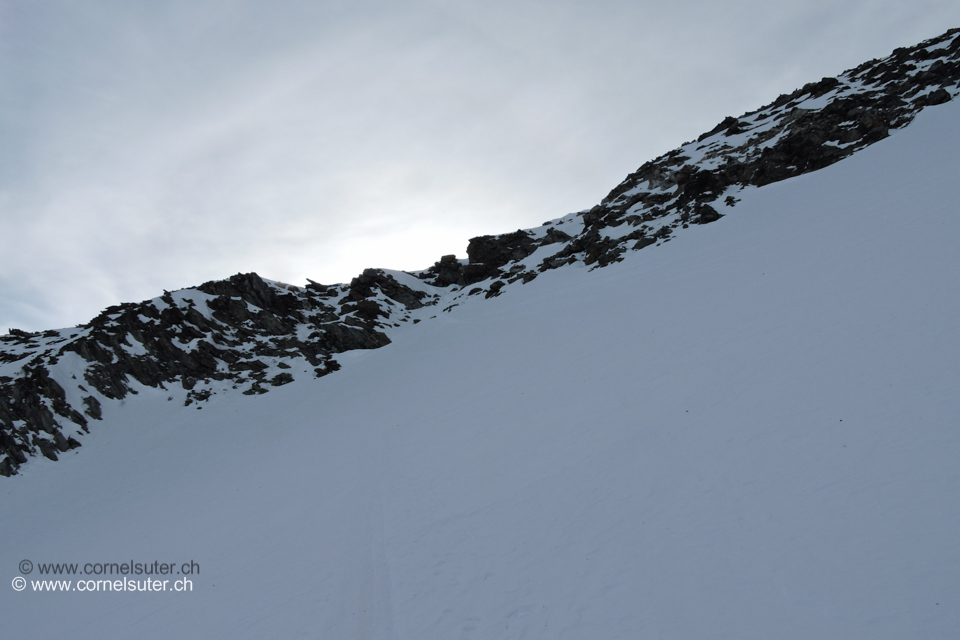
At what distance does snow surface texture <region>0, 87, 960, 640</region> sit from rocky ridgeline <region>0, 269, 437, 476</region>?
425 inches

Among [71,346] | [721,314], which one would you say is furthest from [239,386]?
[721,314]

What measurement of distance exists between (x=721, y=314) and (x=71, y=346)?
172 ft

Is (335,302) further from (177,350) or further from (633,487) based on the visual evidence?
(633,487)

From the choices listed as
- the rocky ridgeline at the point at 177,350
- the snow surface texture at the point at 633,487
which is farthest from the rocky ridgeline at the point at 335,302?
the snow surface texture at the point at 633,487

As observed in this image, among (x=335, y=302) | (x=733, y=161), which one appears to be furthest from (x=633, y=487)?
(x=335, y=302)

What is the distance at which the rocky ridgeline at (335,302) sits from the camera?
36.0 m

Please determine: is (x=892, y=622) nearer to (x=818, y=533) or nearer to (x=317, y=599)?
(x=818, y=533)

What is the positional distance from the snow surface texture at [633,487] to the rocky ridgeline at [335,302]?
512 inches

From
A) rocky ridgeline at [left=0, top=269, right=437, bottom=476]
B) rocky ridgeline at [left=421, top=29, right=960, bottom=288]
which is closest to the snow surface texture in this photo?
rocky ridgeline at [left=0, top=269, right=437, bottom=476]

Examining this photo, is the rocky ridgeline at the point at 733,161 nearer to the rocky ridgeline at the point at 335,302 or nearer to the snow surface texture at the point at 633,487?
the rocky ridgeline at the point at 335,302

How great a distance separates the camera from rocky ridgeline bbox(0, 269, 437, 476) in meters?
33.4

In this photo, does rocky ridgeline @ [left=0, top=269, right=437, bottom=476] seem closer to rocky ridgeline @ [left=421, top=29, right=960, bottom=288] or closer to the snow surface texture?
the snow surface texture

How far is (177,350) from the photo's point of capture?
42.5m

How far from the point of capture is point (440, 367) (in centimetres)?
2858
